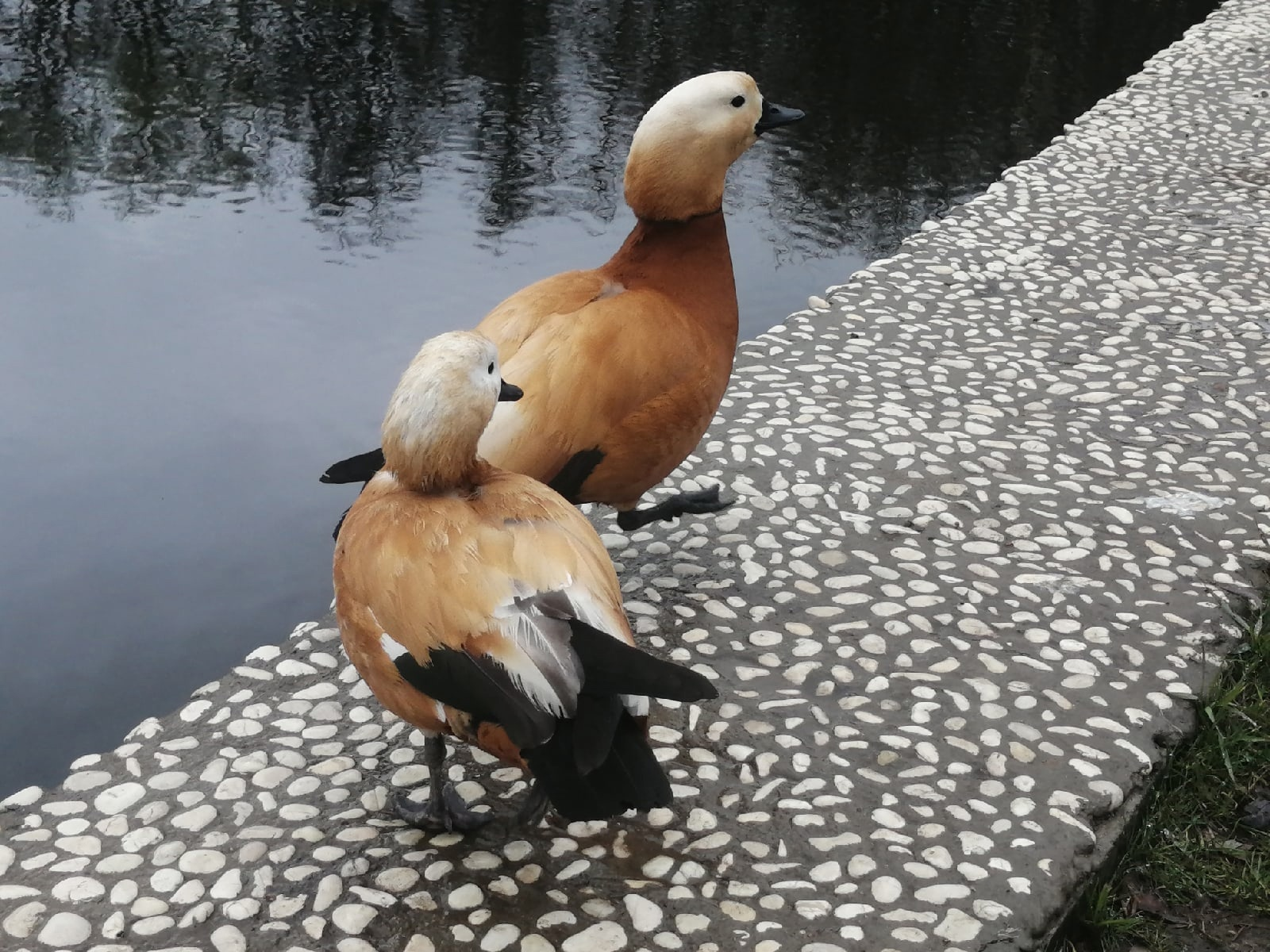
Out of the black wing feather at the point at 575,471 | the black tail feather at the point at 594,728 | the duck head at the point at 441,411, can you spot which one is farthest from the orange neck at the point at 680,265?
the black tail feather at the point at 594,728

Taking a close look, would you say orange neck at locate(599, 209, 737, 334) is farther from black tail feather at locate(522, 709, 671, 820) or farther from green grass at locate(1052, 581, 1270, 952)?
green grass at locate(1052, 581, 1270, 952)

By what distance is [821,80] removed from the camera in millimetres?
11922

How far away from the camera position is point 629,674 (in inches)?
103

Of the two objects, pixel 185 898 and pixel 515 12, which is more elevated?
pixel 515 12

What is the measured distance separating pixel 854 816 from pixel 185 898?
171 cm

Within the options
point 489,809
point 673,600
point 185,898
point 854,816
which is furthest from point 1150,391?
point 185,898

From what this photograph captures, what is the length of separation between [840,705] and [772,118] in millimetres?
2059

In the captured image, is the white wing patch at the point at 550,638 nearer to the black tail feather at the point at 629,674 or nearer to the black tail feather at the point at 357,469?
the black tail feather at the point at 629,674

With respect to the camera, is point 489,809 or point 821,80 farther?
point 821,80

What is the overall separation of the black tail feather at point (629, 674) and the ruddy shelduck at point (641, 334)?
1.09 m

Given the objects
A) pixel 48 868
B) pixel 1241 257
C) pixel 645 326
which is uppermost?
pixel 645 326

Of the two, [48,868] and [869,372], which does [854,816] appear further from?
[869,372]

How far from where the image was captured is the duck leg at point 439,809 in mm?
3215

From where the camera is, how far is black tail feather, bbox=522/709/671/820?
2.64 metres
